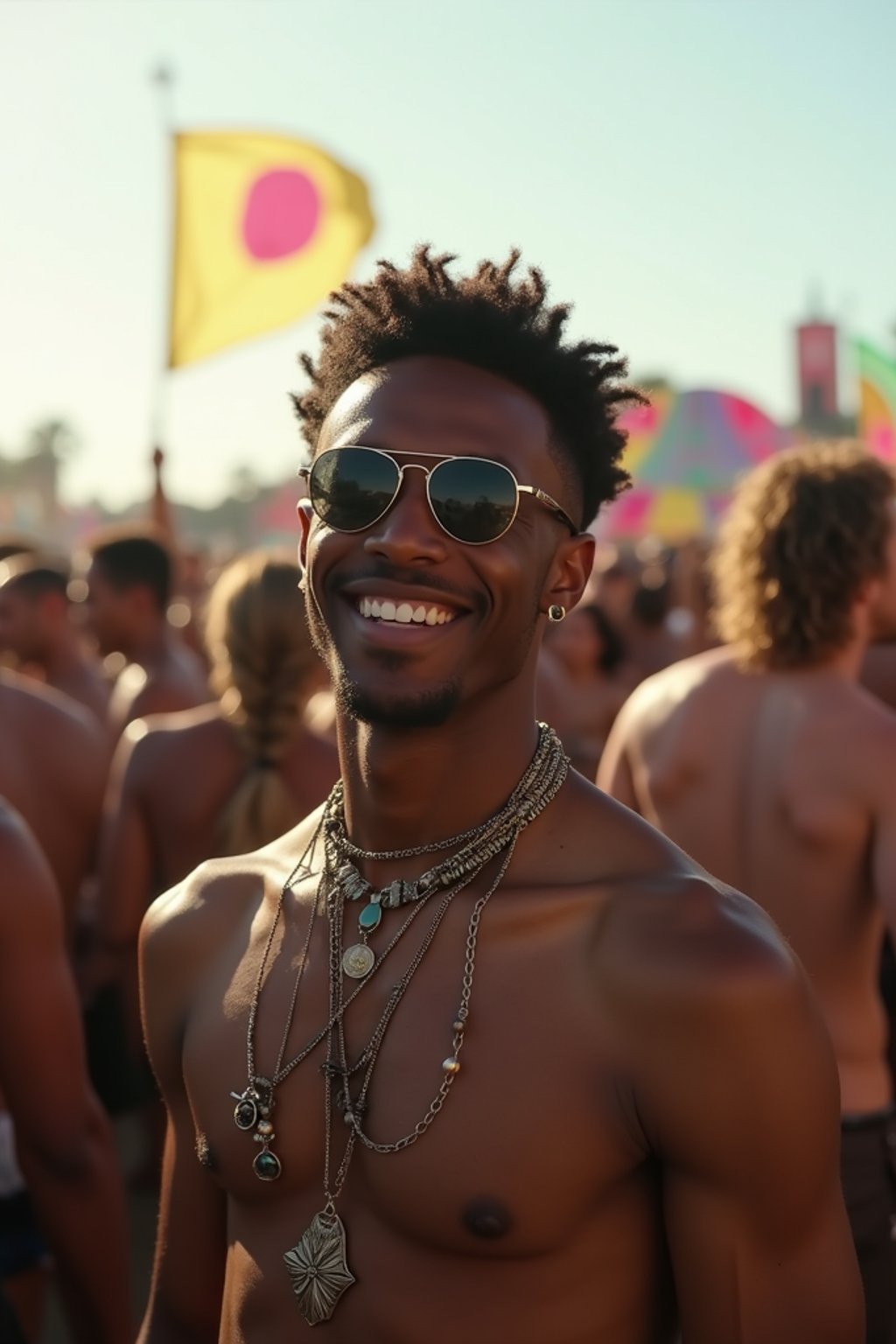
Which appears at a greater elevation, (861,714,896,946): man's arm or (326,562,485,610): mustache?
(326,562,485,610): mustache

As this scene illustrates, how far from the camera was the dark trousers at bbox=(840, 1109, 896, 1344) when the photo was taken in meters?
3.05

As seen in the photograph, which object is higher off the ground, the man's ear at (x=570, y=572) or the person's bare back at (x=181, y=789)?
the man's ear at (x=570, y=572)

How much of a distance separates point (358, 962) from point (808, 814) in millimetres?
1670

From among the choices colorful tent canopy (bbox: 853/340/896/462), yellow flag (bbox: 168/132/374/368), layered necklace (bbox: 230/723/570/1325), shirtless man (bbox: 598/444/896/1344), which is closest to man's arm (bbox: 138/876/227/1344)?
layered necklace (bbox: 230/723/570/1325)

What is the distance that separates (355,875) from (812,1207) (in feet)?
2.36

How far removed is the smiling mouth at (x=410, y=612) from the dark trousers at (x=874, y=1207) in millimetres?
1691

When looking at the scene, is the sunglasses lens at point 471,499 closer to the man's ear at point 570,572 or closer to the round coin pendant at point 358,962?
the man's ear at point 570,572

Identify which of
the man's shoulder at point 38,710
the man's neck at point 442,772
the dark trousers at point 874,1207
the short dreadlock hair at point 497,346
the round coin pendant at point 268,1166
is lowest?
the dark trousers at point 874,1207

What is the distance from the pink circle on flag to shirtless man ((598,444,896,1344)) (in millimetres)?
5285

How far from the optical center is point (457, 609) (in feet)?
6.13

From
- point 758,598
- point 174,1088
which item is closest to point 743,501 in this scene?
point 758,598

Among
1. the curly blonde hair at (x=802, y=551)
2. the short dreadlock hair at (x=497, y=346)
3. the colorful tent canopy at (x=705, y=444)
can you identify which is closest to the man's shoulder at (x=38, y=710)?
the curly blonde hair at (x=802, y=551)

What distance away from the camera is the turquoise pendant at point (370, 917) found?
1936 mm

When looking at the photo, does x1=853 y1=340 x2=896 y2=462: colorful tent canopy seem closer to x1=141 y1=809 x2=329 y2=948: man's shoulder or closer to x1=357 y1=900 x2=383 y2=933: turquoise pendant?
x1=141 y1=809 x2=329 y2=948: man's shoulder
